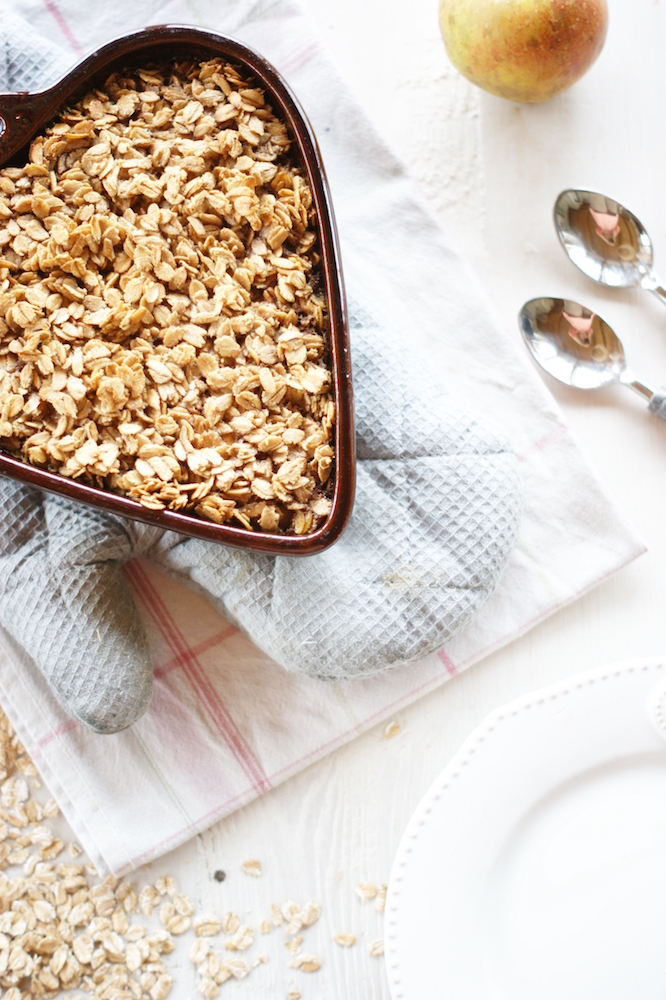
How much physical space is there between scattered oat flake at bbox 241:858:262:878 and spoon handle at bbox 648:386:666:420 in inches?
25.8

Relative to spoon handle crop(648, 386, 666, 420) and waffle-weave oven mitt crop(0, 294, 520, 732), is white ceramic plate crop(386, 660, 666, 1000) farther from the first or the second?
spoon handle crop(648, 386, 666, 420)

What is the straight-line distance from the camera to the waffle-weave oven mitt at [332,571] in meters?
0.79

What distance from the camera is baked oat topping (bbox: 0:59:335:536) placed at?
2.18 feet

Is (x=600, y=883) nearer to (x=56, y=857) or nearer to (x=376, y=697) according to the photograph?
(x=376, y=697)

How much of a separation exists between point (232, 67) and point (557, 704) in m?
0.66

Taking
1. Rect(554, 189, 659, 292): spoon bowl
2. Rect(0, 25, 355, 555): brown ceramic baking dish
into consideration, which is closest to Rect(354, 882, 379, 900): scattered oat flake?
Rect(0, 25, 355, 555): brown ceramic baking dish

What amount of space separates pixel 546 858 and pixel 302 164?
714mm

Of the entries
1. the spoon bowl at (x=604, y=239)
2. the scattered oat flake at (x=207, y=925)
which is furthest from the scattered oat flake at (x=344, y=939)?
the spoon bowl at (x=604, y=239)

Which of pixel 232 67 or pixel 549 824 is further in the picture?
pixel 549 824

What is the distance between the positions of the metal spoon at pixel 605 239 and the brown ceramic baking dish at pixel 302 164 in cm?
37

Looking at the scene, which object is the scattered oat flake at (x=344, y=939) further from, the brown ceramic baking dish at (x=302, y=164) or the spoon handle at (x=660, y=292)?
the spoon handle at (x=660, y=292)

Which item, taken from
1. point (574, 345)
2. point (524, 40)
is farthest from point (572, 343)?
point (524, 40)

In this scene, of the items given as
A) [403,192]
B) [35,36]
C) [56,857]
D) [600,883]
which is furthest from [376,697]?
[35,36]

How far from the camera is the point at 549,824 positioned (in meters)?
0.85
